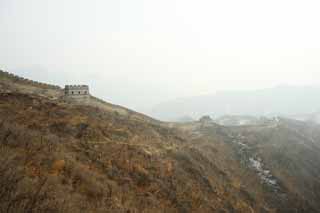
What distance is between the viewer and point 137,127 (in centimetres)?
3338

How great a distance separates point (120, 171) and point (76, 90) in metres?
25.6

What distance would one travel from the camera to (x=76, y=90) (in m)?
38.6

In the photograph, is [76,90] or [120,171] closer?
[120,171]

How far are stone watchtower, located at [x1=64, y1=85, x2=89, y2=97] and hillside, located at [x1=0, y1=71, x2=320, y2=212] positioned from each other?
913cm

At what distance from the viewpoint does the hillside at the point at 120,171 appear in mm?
9363

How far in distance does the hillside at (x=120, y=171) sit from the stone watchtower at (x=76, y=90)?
9126mm

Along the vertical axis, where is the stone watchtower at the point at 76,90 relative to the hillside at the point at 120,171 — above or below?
above

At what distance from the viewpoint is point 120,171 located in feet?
57.5

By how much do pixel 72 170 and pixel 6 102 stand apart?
17.5m

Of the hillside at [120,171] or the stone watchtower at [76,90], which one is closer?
the hillside at [120,171]

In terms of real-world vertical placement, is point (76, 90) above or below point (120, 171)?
above

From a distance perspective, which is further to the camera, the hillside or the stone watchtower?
the stone watchtower

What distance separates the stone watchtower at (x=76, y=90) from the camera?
38.2 metres

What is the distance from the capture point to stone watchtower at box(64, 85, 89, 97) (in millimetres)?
38188
